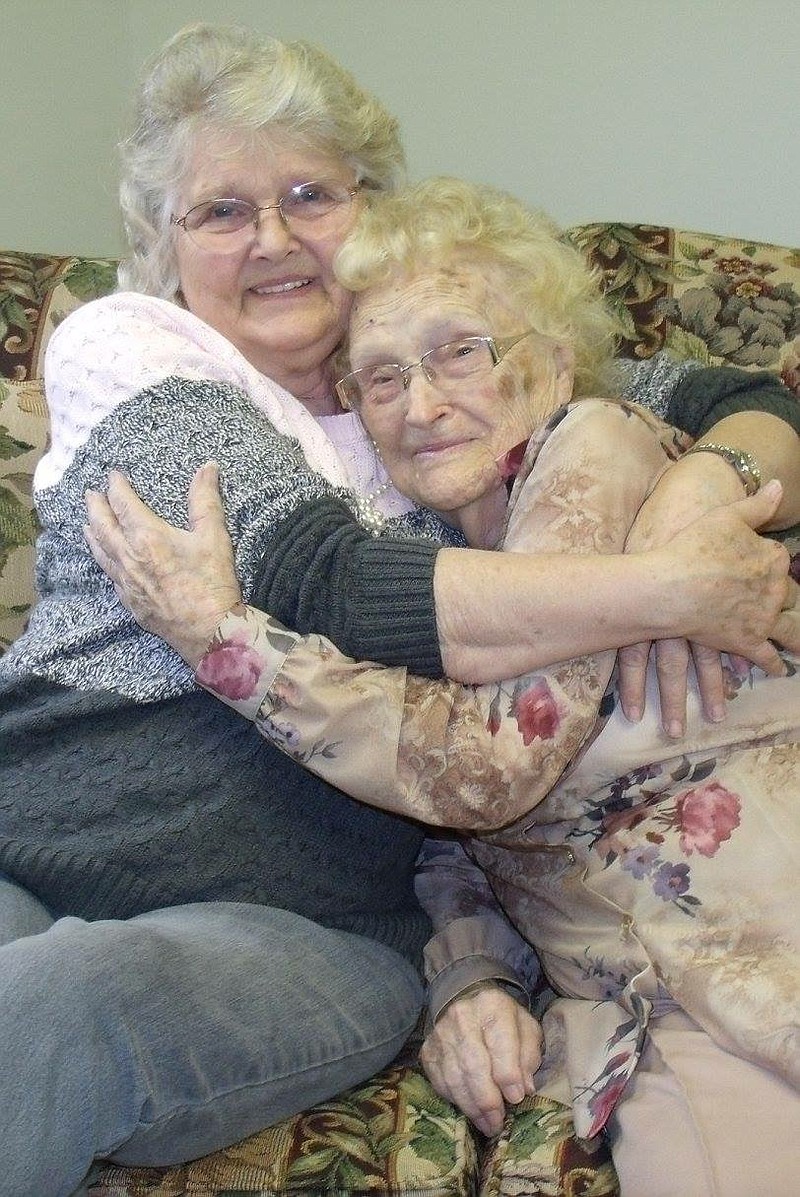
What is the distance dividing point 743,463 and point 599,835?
426 mm

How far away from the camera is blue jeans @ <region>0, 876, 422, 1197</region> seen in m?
0.98

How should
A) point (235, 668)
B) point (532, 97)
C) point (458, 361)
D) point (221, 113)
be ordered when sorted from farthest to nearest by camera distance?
point (532, 97) → point (221, 113) → point (458, 361) → point (235, 668)

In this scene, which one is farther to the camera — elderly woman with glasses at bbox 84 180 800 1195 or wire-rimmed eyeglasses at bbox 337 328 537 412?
wire-rimmed eyeglasses at bbox 337 328 537 412

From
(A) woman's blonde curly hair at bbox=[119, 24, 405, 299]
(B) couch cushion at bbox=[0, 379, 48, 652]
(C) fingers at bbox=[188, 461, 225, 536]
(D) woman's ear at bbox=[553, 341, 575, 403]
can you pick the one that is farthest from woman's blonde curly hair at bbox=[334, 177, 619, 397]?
(B) couch cushion at bbox=[0, 379, 48, 652]

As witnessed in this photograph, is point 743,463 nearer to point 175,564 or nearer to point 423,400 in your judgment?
point 423,400

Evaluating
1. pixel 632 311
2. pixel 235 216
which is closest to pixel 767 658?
pixel 632 311

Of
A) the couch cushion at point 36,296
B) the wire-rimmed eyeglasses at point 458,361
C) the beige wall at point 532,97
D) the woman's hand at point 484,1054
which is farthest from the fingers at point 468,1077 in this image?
the beige wall at point 532,97

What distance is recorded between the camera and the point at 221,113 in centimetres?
154

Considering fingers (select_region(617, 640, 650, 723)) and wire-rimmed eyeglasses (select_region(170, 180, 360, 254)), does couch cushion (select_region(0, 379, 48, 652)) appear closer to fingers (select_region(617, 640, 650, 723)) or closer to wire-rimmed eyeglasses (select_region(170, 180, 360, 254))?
wire-rimmed eyeglasses (select_region(170, 180, 360, 254))

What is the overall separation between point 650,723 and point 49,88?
200cm

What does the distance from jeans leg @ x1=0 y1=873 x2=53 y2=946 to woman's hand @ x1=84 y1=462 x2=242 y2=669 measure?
0.98 feet

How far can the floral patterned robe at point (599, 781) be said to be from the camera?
115cm

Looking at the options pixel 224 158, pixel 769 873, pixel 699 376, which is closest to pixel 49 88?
pixel 224 158

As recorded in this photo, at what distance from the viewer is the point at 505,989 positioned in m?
1.33
